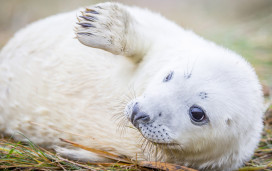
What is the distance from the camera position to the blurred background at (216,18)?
5609 mm

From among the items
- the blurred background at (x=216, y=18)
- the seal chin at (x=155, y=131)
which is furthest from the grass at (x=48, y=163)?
the blurred background at (x=216, y=18)

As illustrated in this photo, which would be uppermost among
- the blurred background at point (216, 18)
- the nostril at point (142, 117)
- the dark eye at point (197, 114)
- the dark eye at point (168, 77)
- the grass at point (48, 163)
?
the blurred background at point (216, 18)

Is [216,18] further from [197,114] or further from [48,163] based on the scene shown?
[48,163]

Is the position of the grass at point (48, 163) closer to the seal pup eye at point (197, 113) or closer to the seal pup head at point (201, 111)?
the seal pup head at point (201, 111)

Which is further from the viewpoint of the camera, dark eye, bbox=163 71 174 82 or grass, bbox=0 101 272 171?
dark eye, bbox=163 71 174 82

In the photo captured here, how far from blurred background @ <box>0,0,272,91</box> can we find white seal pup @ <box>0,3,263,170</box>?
1.13 metres

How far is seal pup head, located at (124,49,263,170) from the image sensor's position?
2.02 meters

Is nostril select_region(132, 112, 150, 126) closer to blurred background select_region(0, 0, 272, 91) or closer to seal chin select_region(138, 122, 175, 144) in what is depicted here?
seal chin select_region(138, 122, 175, 144)

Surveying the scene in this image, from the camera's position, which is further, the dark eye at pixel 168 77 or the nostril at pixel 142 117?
the dark eye at pixel 168 77

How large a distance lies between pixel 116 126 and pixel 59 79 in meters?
0.71

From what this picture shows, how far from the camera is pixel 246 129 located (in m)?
2.27

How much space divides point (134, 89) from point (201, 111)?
667 mm

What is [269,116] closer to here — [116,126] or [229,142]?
[229,142]

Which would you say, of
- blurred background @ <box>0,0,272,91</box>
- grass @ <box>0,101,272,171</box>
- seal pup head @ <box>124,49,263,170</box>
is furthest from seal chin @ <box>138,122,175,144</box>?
blurred background @ <box>0,0,272,91</box>
